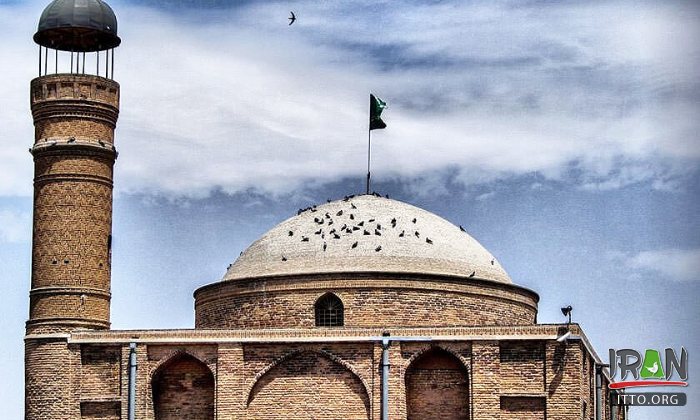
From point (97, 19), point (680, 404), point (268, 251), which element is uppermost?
point (97, 19)

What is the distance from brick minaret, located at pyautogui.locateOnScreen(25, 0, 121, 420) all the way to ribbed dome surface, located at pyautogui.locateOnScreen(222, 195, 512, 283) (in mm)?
3681

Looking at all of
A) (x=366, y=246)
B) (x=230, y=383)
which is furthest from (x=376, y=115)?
(x=230, y=383)

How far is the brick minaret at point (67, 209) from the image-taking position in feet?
120

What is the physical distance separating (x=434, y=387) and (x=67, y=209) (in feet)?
32.7

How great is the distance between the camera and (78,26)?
39.0m

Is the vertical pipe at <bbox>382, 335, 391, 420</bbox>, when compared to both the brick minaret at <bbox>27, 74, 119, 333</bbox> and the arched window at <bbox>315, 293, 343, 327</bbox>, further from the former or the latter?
the brick minaret at <bbox>27, 74, 119, 333</bbox>

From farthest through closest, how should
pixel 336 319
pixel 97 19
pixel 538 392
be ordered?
pixel 97 19 → pixel 336 319 → pixel 538 392

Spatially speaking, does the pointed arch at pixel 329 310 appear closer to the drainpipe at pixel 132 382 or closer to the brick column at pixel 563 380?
the drainpipe at pixel 132 382

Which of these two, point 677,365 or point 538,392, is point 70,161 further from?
point 677,365

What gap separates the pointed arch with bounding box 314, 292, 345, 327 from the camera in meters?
36.7

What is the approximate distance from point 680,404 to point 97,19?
56.3ft

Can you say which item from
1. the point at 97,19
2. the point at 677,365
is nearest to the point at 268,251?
the point at 97,19

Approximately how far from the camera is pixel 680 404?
33969 mm

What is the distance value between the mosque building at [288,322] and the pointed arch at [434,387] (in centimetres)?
3
